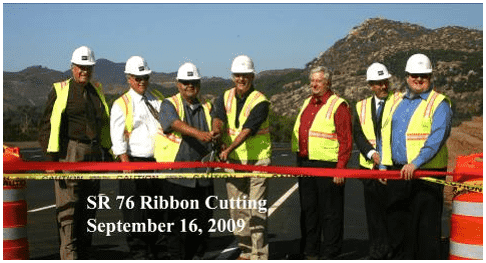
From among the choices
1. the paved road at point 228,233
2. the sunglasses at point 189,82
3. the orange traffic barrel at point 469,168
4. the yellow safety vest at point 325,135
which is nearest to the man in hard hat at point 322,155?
the yellow safety vest at point 325,135

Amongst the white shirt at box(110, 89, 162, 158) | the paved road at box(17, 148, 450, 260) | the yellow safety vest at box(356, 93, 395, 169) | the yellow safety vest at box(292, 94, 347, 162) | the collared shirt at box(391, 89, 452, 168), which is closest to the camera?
the collared shirt at box(391, 89, 452, 168)

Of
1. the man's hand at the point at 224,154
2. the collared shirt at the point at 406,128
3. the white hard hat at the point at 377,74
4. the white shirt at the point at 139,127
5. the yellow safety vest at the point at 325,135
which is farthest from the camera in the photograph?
the white hard hat at the point at 377,74

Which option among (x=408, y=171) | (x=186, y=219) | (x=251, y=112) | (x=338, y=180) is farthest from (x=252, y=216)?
(x=408, y=171)

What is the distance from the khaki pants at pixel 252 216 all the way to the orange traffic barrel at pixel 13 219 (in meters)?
2.04

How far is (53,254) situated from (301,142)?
312 centimetres

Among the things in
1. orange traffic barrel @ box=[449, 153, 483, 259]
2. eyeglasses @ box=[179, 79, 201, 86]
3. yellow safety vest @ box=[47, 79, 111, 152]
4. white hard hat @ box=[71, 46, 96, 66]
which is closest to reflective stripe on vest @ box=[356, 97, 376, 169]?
orange traffic barrel @ box=[449, 153, 483, 259]

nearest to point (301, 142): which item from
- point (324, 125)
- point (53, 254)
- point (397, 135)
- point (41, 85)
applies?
point (324, 125)

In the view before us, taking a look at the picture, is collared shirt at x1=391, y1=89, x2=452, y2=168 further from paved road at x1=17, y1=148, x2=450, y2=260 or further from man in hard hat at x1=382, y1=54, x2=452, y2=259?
paved road at x1=17, y1=148, x2=450, y2=260

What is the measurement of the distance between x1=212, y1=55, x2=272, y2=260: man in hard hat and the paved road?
2.45 ft

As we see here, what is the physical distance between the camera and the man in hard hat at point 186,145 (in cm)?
778

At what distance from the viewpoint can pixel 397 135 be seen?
734 cm

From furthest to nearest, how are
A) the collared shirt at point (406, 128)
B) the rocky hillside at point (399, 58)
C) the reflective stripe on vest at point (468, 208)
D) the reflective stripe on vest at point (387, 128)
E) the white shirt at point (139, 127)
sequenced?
the rocky hillside at point (399, 58) → the white shirt at point (139, 127) → the reflective stripe on vest at point (387, 128) → the collared shirt at point (406, 128) → the reflective stripe on vest at point (468, 208)

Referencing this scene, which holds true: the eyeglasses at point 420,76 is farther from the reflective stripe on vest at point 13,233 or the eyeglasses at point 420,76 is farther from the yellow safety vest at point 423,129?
the reflective stripe on vest at point 13,233

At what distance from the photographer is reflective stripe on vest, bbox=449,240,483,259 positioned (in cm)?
675
